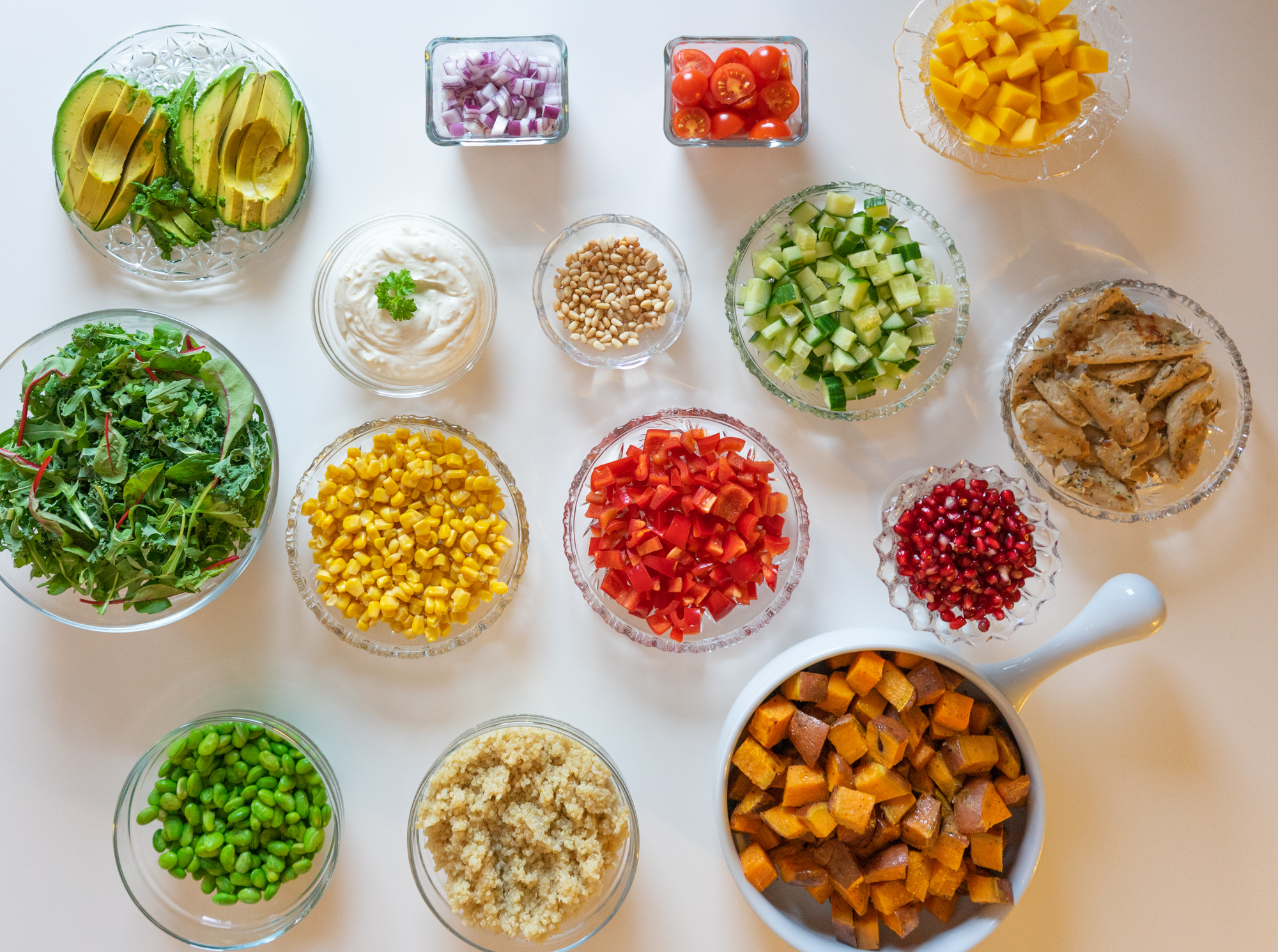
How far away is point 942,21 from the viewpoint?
190 centimetres

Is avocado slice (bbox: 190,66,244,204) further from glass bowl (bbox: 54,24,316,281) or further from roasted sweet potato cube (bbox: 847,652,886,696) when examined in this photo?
roasted sweet potato cube (bbox: 847,652,886,696)

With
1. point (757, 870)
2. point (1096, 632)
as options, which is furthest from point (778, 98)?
point (757, 870)

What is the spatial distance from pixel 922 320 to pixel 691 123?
745 millimetres

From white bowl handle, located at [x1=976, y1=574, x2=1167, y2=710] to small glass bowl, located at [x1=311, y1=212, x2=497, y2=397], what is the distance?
141cm

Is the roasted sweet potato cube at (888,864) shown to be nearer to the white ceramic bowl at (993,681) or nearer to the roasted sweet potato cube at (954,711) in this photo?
the white ceramic bowl at (993,681)

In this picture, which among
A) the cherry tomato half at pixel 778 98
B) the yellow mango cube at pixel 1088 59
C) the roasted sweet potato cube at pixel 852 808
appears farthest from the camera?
the cherry tomato half at pixel 778 98

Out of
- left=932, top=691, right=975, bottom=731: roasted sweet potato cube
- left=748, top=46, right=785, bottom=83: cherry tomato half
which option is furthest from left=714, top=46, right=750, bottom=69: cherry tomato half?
left=932, top=691, right=975, bottom=731: roasted sweet potato cube

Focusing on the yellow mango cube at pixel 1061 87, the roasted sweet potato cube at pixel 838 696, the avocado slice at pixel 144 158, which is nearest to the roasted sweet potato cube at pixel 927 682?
the roasted sweet potato cube at pixel 838 696

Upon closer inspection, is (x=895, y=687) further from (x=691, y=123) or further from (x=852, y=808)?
(x=691, y=123)

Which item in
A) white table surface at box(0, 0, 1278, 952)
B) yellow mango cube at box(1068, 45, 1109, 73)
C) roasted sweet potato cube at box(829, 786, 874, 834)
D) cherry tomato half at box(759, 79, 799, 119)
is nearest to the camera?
roasted sweet potato cube at box(829, 786, 874, 834)

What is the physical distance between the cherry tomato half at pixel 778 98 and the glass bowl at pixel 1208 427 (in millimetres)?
793

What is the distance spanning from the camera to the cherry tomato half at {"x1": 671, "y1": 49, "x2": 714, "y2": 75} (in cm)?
186

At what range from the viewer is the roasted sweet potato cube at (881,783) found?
169cm

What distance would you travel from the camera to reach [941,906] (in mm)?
1787
